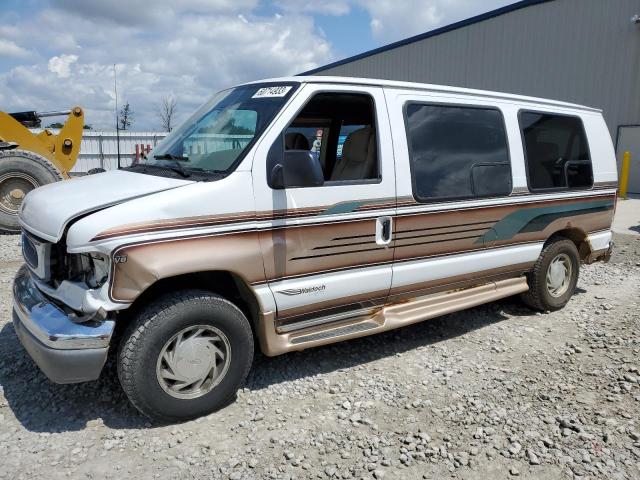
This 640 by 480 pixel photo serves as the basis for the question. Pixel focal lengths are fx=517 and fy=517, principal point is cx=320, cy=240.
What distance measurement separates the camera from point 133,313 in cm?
320

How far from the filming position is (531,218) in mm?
4934

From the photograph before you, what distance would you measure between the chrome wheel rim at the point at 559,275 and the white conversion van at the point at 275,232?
1.77 ft

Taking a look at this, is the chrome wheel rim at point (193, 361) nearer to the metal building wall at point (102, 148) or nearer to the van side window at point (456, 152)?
the van side window at point (456, 152)

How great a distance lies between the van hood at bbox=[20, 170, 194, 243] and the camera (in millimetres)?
2996

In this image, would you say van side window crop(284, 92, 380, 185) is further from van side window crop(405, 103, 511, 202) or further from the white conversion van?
van side window crop(405, 103, 511, 202)

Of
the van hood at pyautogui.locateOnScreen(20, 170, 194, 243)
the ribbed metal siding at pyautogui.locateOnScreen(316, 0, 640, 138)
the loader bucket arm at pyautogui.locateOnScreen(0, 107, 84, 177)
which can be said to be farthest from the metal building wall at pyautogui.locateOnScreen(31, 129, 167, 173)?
the van hood at pyautogui.locateOnScreen(20, 170, 194, 243)

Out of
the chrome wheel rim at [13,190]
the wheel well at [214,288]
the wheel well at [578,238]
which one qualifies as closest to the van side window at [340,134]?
the wheel well at [214,288]

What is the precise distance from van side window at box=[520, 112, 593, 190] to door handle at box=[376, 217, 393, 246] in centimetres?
180

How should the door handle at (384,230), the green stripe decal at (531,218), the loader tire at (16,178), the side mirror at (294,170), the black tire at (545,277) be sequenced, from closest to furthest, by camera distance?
the side mirror at (294,170) → the door handle at (384,230) → the green stripe decal at (531,218) → the black tire at (545,277) → the loader tire at (16,178)

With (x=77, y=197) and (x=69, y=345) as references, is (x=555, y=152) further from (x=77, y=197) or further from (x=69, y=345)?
(x=69, y=345)

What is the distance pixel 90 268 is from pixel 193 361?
2.74 ft

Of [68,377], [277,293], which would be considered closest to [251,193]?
[277,293]

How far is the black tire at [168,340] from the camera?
3035 mm

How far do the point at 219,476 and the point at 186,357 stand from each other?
0.74 meters
